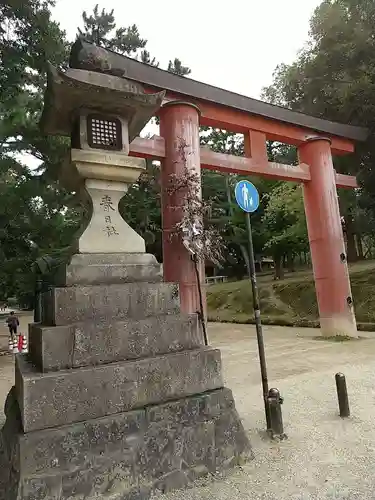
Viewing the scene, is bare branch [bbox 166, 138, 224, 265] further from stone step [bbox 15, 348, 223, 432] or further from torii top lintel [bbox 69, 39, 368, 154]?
stone step [bbox 15, 348, 223, 432]

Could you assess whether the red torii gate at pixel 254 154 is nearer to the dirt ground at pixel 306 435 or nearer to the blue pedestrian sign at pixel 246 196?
the dirt ground at pixel 306 435

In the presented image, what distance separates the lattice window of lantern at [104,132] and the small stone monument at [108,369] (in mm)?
11

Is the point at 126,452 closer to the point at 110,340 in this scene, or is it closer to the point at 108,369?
the point at 108,369

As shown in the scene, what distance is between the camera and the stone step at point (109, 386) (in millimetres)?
2443

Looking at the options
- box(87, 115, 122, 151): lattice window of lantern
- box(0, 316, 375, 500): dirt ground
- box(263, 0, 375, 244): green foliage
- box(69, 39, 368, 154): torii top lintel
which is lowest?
box(0, 316, 375, 500): dirt ground

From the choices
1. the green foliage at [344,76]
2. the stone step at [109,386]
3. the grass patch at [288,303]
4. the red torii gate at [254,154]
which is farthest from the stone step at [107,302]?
the green foliage at [344,76]

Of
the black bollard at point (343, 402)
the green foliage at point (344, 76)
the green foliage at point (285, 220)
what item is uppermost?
the green foliage at point (344, 76)

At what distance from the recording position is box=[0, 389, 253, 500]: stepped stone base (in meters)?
2.33

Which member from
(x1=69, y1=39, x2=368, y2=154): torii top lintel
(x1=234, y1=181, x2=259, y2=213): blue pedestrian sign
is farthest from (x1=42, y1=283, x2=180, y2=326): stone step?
(x1=69, y1=39, x2=368, y2=154): torii top lintel

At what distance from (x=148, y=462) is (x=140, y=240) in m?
1.93

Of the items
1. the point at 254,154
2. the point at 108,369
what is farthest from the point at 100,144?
the point at 254,154

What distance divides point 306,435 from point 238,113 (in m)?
7.81

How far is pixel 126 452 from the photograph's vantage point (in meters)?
2.56

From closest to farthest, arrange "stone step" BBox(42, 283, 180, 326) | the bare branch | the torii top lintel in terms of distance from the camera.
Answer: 1. "stone step" BBox(42, 283, 180, 326)
2. the bare branch
3. the torii top lintel
